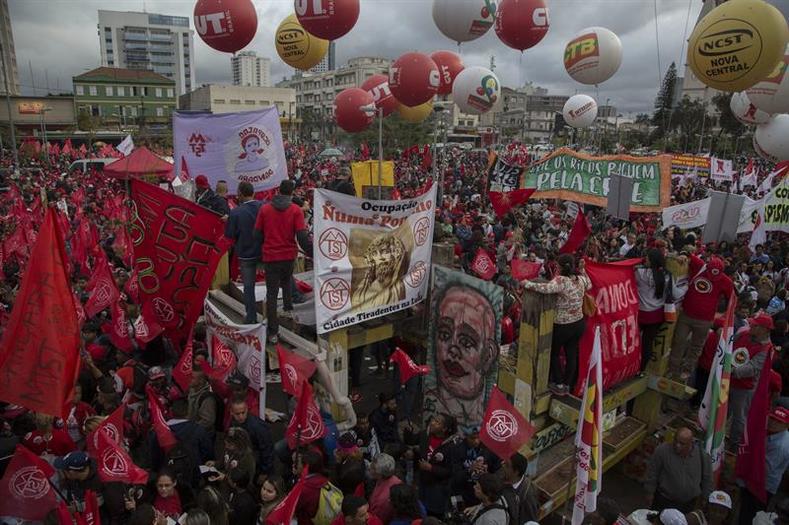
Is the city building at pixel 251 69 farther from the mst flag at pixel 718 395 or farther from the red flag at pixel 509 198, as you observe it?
the mst flag at pixel 718 395

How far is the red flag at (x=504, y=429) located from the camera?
4234mm

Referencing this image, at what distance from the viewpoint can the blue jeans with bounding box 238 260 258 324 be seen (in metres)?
5.92

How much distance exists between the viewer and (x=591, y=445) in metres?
4.14

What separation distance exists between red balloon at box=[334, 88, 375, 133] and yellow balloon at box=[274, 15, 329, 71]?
1353 millimetres

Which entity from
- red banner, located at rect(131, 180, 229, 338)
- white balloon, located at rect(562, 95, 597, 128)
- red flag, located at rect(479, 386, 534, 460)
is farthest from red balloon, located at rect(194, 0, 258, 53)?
white balloon, located at rect(562, 95, 597, 128)

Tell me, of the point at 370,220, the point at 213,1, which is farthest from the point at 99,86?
the point at 370,220

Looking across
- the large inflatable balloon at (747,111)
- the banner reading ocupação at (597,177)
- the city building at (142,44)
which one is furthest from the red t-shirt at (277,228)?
the city building at (142,44)

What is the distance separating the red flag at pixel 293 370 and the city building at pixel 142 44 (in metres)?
142

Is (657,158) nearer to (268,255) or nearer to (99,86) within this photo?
(268,255)

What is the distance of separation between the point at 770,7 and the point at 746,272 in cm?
537

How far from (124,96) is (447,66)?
288ft

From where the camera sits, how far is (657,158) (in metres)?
10.2

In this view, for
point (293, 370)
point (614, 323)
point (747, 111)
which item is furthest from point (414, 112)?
point (293, 370)

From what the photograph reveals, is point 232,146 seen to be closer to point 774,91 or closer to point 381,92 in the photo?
point 381,92
